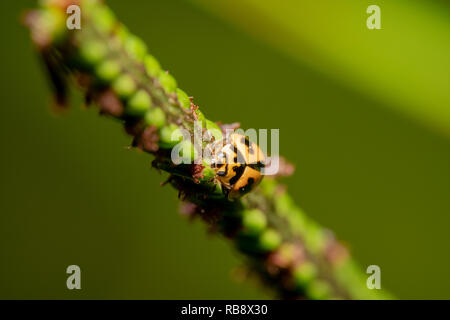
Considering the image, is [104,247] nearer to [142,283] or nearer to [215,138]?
[142,283]

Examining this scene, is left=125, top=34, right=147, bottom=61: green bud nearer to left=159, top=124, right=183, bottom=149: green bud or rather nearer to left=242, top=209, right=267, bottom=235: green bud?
left=159, top=124, right=183, bottom=149: green bud

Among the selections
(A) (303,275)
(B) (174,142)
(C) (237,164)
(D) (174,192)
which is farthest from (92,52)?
(D) (174,192)

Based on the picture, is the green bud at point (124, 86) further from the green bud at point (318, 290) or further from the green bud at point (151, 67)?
the green bud at point (318, 290)

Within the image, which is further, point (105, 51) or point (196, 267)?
point (196, 267)

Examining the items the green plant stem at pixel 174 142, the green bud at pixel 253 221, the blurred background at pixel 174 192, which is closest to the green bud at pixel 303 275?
the green plant stem at pixel 174 142

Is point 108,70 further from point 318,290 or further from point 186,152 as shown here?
point 318,290
